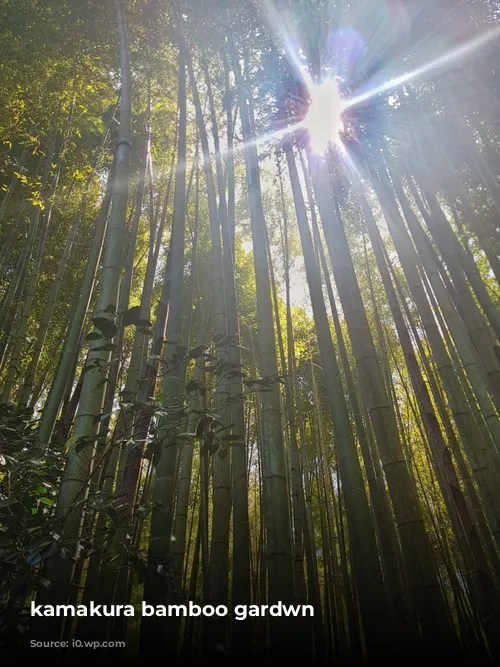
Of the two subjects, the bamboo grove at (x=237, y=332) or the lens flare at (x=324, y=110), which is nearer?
the bamboo grove at (x=237, y=332)

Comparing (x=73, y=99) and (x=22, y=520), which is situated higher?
(x=73, y=99)

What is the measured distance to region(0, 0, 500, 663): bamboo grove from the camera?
144cm

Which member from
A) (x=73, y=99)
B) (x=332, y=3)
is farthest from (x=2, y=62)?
(x=332, y=3)

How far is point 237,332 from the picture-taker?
225 centimetres

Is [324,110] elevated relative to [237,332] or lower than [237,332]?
elevated

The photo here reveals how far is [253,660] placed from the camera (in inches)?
64.0

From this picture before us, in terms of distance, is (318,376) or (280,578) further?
(318,376)

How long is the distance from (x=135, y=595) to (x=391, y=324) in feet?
18.0

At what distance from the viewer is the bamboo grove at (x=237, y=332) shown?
4.73ft

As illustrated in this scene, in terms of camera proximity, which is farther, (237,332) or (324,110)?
(324,110)

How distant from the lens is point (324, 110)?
291cm

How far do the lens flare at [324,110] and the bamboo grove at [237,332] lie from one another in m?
0.07

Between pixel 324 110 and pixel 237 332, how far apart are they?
1.75 metres

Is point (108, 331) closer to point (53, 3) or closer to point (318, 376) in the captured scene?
point (53, 3)
